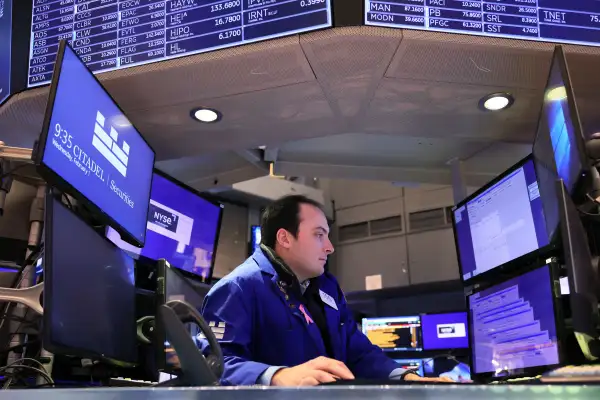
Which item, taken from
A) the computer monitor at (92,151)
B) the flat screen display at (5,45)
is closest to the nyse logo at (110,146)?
the computer monitor at (92,151)

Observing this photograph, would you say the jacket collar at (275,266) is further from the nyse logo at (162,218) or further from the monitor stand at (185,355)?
the monitor stand at (185,355)

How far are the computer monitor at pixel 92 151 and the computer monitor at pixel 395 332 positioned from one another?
103 inches

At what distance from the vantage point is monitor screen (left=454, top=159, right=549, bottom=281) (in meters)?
1.99

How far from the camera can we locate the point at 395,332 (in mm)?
4246

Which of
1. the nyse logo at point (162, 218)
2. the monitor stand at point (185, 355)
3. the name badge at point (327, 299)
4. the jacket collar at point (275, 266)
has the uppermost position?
the nyse logo at point (162, 218)

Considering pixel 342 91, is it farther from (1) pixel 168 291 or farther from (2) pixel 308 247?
(1) pixel 168 291

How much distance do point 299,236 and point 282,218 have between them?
0.11m

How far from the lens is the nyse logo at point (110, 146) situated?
5.81ft

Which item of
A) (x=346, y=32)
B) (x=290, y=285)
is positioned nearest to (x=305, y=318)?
(x=290, y=285)

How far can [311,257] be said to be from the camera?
2123 millimetres

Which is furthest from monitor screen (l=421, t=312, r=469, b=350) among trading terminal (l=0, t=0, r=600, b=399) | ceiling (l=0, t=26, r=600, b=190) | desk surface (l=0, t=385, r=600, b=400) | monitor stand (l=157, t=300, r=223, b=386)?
desk surface (l=0, t=385, r=600, b=400)

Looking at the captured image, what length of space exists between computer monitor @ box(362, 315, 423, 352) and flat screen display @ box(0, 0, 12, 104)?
9.70 ft

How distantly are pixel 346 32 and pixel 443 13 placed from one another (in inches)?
14.8

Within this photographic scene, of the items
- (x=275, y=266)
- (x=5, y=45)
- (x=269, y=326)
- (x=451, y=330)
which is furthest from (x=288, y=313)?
(x=451, y=330)
